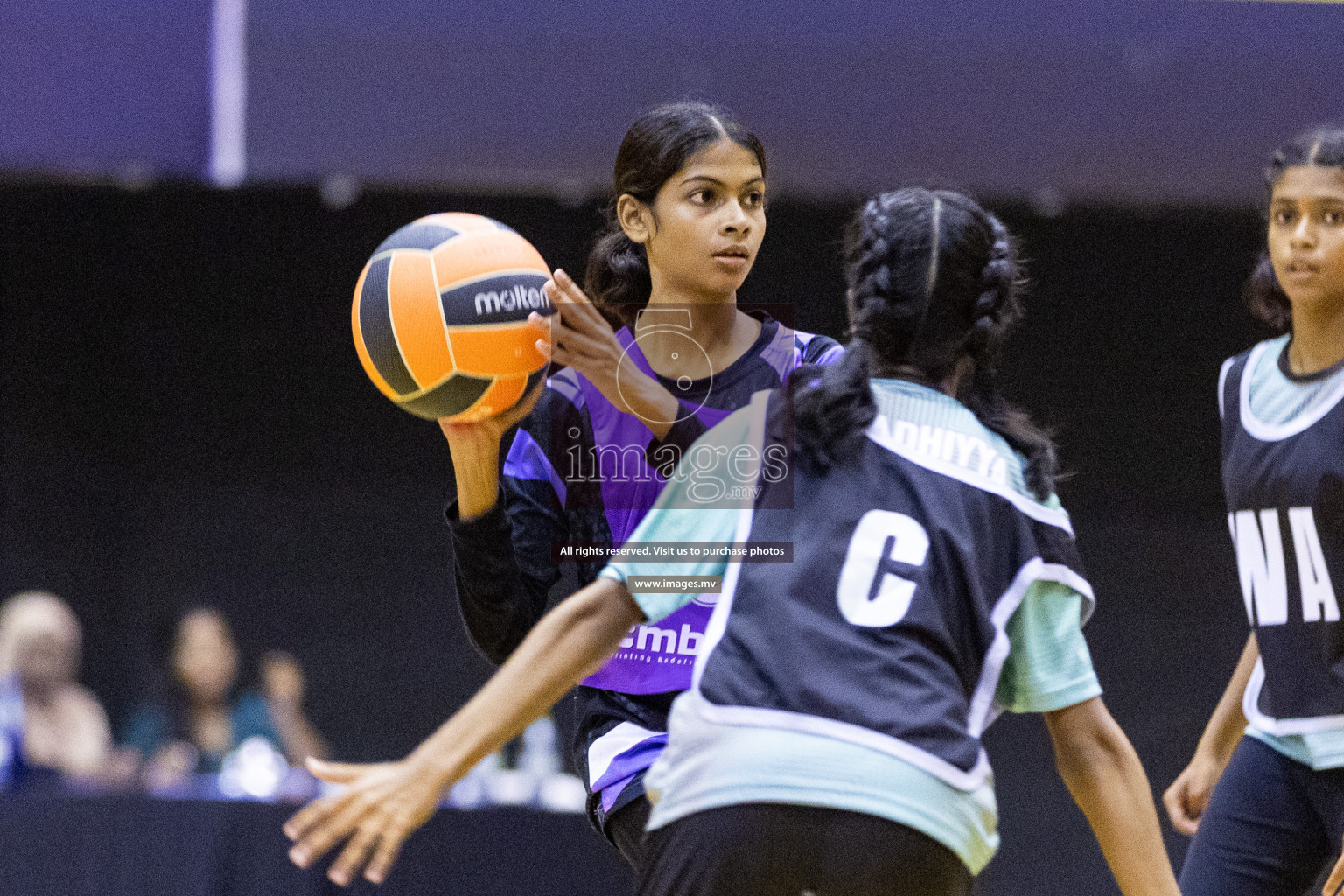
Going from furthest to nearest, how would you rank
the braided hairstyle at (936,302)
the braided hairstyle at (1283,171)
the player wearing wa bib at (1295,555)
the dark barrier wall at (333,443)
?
the dark barrier wall at (333,443) → the braided hairstyle at (1283,171) → the player wearing wa bib at (1295,555) → the braided hairstyle at (936,302)

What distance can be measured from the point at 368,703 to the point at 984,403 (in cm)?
598

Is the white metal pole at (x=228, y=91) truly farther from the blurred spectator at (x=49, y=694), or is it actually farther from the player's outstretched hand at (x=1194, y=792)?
the player's outstretched hand at (x=1194, y=792)

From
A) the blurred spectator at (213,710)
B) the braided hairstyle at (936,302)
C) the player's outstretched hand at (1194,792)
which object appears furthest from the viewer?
the blurred spectator at (213,710)

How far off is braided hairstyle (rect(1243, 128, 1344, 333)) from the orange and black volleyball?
1.53 metres

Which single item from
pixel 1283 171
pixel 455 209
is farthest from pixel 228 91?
pixel 1283 171

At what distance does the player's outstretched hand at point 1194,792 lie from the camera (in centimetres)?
293

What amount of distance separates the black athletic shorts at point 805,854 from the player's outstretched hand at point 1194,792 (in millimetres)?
1503

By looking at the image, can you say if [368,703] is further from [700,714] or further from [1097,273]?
[700,714]

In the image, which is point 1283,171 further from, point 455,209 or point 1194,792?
point 455,209

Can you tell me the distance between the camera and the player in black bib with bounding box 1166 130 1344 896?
2.65 m

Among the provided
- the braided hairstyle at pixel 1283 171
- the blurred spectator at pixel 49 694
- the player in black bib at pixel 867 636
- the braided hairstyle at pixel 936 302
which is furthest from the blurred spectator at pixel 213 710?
the braided hairstyle at pixel 936 302

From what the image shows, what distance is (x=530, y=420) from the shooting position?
104 inches

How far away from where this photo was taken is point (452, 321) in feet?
8.07

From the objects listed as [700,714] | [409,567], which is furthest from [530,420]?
[409,567]
